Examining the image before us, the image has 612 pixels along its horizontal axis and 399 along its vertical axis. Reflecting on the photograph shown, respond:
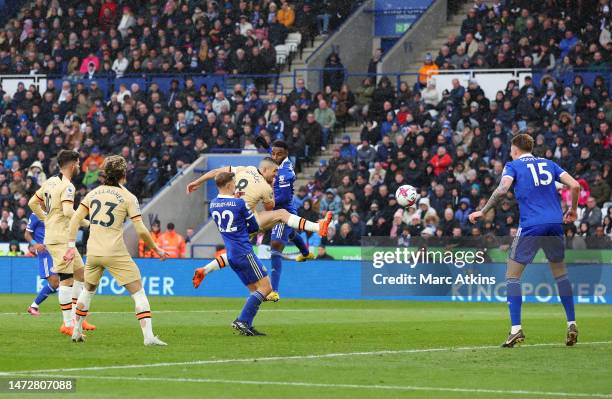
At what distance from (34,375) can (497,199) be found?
5.69m

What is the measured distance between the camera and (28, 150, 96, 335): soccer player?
16.6m

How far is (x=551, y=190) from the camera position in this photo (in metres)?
14.7

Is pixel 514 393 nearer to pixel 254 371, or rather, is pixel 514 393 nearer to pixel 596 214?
pixel 254 371

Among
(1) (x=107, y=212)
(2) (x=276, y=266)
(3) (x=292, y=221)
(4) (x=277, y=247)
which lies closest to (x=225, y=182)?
(1) (x=107, y=212)

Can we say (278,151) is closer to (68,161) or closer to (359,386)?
(68,161)

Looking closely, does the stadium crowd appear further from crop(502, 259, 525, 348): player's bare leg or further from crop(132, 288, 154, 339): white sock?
crop(132, 288, 154, 339): white sock

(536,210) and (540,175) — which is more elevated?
(540,175)

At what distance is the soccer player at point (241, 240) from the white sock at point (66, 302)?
224 cm

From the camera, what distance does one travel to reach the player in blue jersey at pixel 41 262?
20.1 m

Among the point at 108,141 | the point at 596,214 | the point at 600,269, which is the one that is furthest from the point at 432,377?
the point at 108,141

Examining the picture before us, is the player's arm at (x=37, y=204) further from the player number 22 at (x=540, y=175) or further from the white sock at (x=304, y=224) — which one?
the player number 22 at (x=540, y=175)

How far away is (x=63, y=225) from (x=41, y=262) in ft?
8.88

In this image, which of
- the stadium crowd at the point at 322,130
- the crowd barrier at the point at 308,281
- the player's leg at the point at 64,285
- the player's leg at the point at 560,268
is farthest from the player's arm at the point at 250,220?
the stadium crowd at the point at 322,130

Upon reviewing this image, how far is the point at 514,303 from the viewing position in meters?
14.5
